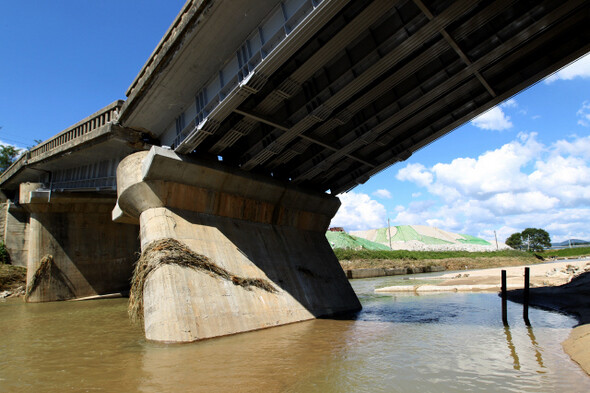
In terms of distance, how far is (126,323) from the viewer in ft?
45.2

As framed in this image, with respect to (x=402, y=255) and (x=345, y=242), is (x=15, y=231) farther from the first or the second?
(x=402, y=255)

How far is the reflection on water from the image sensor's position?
20.6 feet

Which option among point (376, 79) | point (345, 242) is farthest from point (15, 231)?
point (345, 242)

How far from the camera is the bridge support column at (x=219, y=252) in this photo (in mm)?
10570

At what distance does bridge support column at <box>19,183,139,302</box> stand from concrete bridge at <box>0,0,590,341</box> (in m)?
7.97

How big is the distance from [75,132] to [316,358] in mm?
19096

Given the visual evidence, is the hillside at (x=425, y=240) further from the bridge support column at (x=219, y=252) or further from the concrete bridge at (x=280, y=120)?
the concrete bridge at (x=280, y=120)

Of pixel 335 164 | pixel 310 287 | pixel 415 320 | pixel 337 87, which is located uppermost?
pixel 337 87

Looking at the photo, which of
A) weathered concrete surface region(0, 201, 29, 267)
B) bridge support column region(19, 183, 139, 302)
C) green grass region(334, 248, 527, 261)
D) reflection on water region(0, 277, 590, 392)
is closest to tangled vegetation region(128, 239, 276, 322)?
reflection on water region(0, 277, 590, 392)

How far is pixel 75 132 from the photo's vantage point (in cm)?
2027

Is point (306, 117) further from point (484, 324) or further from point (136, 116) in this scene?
point (484, 324)

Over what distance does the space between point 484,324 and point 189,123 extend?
12162 millimetres

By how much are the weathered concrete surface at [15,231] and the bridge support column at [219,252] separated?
23.6m

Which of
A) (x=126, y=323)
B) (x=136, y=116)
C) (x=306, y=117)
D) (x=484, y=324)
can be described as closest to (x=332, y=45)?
(x=306, y=117)
